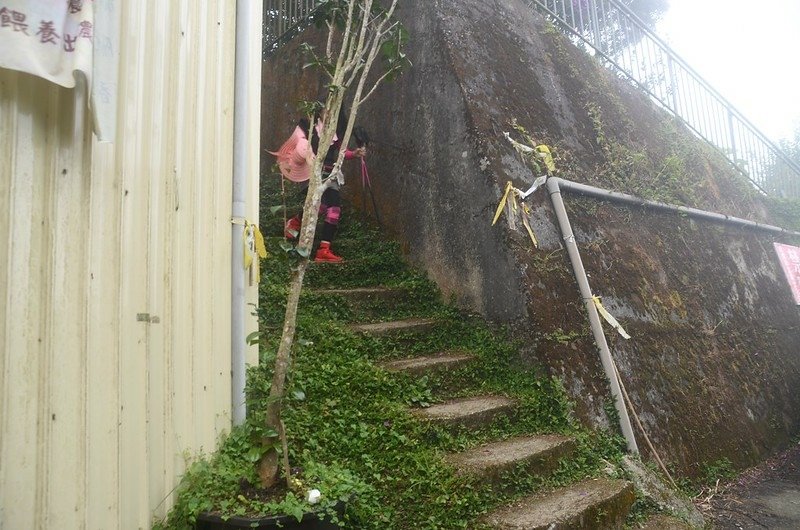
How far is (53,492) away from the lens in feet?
6.78

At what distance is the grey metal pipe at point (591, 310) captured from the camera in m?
3.97

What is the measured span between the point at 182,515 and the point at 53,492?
65 centimetres

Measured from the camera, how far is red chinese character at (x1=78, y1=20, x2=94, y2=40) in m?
2.13

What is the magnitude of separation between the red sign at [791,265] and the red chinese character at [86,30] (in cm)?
888

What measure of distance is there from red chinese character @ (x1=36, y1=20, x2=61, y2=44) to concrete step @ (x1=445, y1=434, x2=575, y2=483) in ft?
9.10

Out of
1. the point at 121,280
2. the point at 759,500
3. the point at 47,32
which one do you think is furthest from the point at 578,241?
the point at 47,32

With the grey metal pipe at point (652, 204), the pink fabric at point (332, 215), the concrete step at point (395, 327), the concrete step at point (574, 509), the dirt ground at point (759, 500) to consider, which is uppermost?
the grey metal pipe at point (652, 204)

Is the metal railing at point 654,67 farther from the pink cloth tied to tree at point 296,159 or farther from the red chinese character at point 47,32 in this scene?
the red chinese character at point 47,32

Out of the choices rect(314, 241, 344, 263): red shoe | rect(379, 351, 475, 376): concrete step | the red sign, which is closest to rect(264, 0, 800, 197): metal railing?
the red sign

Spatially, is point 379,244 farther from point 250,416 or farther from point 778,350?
point 778,350

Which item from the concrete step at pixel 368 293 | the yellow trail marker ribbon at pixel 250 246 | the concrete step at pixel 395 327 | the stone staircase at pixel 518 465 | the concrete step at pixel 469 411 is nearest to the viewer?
the stone staircase at pixel 518 465

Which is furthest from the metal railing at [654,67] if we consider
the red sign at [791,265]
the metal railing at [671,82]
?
the red sign at [791,265]

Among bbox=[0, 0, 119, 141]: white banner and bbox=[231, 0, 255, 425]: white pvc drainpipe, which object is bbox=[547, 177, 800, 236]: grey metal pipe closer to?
bbox=[231, 0, 255, 425]: white pvc drainpipe

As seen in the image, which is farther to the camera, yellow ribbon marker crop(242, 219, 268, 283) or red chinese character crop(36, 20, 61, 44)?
yellow ribbon marker crop(242, 219, 268, 283)
